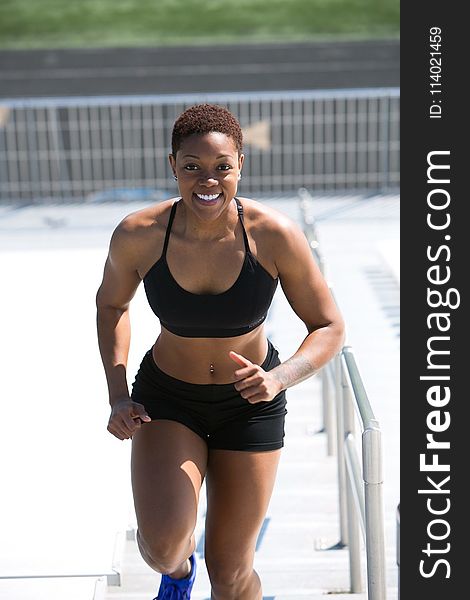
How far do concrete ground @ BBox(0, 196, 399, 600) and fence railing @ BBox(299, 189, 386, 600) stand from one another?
0.63 ft

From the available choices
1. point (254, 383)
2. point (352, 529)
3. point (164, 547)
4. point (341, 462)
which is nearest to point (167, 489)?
point (164, 547)

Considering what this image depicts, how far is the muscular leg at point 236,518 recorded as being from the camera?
273cm

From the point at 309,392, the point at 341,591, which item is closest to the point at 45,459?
the point at 341,591

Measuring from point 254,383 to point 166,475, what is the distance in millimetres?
376

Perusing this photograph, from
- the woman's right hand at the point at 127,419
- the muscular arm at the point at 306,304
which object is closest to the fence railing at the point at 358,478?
the muscular arm at the point at 306,304

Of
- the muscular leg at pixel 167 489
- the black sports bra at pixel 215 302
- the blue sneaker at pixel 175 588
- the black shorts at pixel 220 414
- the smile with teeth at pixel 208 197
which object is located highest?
the smile with teeth at pixel 208 197

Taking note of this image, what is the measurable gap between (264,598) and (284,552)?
0.48m

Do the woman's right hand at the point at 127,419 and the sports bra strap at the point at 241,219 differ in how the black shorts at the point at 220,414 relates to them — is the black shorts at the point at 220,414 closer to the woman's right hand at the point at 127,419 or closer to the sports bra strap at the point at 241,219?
the woman's right hand at the point at 127,419

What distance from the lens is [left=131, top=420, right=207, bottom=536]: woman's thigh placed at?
2645 millimetres

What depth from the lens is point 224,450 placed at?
283 centimetres

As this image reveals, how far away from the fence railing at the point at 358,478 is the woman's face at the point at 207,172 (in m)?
0.61

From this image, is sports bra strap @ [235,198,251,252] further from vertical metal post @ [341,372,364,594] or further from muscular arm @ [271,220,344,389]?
vertical metal post @ [341,372,364,594]

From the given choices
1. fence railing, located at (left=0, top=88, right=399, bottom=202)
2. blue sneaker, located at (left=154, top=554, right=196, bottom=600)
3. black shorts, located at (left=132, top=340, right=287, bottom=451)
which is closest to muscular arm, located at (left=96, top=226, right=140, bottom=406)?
black shorts, located at (left=132, top=340, right=287, bottom=451)

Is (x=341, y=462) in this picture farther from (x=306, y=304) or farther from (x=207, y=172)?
(x=207, y=172)
